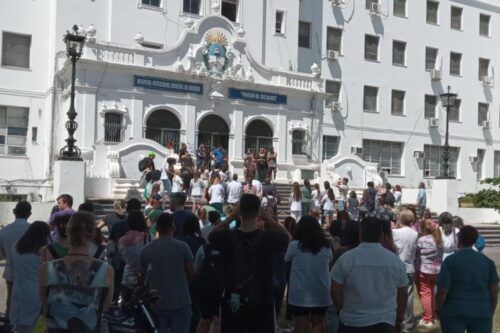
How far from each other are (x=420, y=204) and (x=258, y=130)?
8905 millimetres

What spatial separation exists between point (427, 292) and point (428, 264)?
1.54 ft

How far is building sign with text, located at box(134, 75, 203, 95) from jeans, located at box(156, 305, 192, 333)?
21.9m

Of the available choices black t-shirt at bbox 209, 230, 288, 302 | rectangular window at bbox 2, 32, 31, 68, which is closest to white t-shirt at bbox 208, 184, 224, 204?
rectangular window at bbox 2, 32, 31, 68

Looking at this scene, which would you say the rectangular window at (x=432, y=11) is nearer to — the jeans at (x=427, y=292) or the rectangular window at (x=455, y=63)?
the rectangular window at (x=455, y=63)

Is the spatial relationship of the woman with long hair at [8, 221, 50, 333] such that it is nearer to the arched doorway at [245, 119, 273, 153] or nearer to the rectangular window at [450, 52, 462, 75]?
the arched doorway at [245, 119, 273, 153]

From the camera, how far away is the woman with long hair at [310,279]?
769 cm

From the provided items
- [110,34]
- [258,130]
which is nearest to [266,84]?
[258,130]

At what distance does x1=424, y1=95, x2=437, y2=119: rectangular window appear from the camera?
4162 centimetres

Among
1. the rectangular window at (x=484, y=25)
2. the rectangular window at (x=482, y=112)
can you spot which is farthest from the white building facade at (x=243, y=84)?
the rectangular window at (x=484, y=25)

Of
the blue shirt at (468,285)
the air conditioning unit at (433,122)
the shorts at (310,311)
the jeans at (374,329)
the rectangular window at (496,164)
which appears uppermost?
A: the air conditioning unit at (433,122)

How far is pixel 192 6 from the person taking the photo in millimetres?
32219

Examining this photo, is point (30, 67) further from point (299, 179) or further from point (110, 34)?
point (299, 179)

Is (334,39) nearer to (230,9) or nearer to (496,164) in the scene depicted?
(230,9)

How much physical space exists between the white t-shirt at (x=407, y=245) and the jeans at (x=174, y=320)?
4107 millimetres
